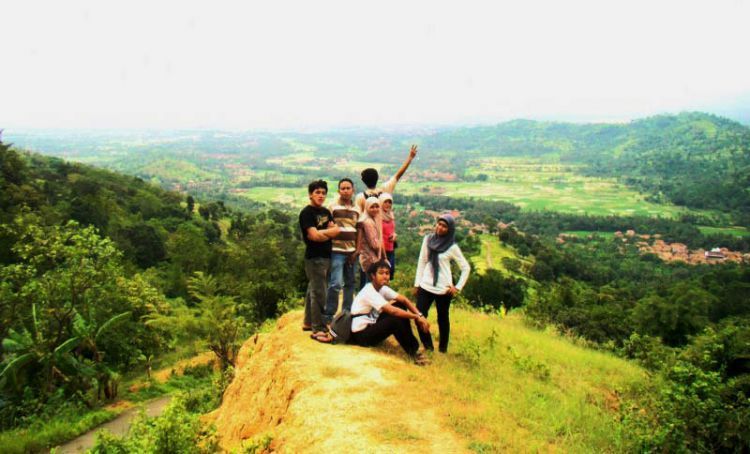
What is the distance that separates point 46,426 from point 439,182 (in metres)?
170

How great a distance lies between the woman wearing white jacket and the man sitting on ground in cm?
33

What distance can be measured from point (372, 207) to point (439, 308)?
5.54 ft

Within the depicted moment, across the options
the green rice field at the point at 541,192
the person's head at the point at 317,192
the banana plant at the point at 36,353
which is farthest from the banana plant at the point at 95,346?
the green rice field at the point at 541,192

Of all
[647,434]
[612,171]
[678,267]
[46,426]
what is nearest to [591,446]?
[647,434]

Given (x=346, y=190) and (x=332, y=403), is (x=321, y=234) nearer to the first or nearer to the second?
(x=346, y=190)

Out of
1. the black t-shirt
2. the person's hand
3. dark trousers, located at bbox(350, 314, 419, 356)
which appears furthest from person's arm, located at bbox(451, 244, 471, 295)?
the black t-shirt

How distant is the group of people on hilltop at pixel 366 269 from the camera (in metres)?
5.90

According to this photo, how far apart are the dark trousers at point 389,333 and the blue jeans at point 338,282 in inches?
19.6

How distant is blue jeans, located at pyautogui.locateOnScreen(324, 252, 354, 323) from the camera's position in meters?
6.12

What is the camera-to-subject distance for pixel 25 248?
11.6 m

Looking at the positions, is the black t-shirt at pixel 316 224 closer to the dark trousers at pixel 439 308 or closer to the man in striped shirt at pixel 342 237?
the man in striped shirt at pixel 342 237

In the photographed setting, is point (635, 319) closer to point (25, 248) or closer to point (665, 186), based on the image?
point (25, 248)

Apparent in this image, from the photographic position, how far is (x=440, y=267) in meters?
6.11

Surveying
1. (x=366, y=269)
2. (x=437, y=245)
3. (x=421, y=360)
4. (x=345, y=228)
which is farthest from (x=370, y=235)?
(x=421, y=360)
